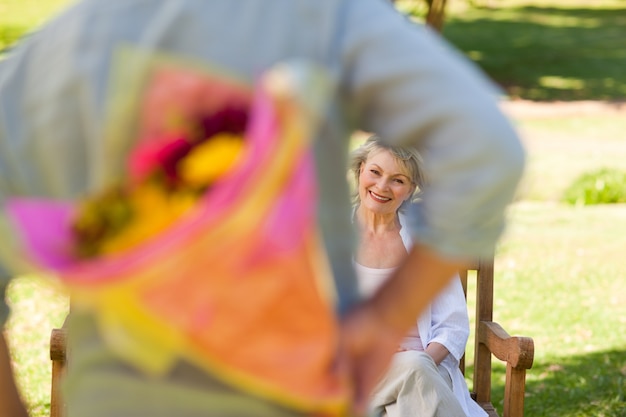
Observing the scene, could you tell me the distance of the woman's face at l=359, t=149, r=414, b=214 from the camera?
4.41 metres

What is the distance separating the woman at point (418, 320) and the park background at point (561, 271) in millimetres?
469

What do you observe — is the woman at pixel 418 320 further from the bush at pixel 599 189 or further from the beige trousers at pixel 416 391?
the bush at pixel 599 189

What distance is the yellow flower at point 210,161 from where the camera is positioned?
1126 mm

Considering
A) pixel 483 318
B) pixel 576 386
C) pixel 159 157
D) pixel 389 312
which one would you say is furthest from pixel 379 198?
pixel 159 157

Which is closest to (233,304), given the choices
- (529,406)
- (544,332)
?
(529,406)

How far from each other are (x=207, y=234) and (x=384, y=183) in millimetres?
3349

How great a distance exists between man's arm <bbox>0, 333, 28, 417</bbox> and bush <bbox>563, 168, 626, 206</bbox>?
10.5 metres

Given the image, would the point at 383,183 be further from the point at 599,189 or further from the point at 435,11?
the point at 435,11

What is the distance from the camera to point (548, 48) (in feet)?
94.8

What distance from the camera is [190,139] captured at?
117 centimetres

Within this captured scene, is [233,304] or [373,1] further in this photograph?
[373,1]

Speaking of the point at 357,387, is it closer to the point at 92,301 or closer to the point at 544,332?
the point at 92,301

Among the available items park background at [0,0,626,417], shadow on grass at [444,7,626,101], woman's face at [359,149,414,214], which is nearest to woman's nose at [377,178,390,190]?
woman's face at [359,149,414,214]

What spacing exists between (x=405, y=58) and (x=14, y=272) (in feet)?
1.87
